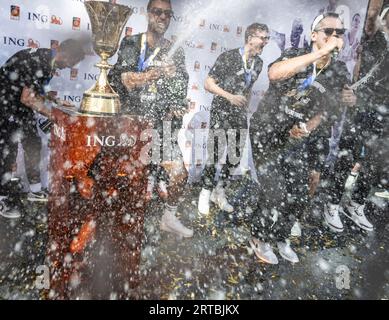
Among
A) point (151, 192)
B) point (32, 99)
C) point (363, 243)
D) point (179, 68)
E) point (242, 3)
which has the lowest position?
point (363, 243)

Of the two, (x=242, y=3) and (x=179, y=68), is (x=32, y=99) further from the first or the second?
(x=242, y=3)

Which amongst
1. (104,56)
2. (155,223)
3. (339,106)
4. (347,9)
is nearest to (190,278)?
(155,223)

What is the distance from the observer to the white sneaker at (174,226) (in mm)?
3432

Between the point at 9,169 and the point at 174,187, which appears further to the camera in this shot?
the point at 174,187

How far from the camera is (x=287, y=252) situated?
10.8ft

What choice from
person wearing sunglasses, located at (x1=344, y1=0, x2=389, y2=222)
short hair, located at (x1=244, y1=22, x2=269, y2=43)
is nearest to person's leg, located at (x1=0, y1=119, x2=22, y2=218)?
short hair, located at (x1=244, y1=22, x2=269, y2=43)

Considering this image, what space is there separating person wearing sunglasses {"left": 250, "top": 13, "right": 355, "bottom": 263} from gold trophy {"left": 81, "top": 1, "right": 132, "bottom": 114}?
1.67 m

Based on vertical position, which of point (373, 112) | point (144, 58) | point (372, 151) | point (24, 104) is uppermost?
point (144, 58)

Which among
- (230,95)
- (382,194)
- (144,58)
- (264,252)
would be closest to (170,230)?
(264,252)

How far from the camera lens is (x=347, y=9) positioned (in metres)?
4.44

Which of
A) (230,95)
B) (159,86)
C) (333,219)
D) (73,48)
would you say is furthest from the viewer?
(333,219)

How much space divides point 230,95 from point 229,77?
20 cm

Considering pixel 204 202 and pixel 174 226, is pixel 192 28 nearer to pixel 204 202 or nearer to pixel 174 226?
pixel 204 202

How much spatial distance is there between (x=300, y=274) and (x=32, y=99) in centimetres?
289
